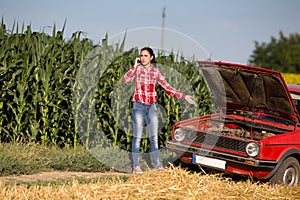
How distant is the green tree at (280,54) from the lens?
88375 mm

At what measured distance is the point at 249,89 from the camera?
937 centimetres

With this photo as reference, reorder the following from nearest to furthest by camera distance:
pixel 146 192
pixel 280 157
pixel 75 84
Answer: pixel 146 192, pixel 280 157, pixel 75 84

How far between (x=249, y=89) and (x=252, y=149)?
1.43 m

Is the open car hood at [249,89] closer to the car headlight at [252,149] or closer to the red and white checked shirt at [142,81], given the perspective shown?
the red and white checked shirt at [142,81]

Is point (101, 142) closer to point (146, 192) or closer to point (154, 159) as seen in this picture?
point (154, 159)

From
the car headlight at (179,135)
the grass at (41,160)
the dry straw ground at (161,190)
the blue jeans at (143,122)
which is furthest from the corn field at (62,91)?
the dry straw ground at (161,190)

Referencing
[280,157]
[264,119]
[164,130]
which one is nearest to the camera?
[280,157]

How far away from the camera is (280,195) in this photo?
7789 millimetres

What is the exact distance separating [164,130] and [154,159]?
2.51 m

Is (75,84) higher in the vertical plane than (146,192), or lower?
higher

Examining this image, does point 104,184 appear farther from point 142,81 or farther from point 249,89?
point 249,89

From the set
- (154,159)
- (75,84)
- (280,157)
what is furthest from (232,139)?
(75,84)

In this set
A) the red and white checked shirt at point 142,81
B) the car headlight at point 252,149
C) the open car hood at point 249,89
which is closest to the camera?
the car headlight at point 252,149

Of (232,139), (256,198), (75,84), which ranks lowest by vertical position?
(256,198)
